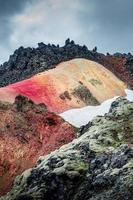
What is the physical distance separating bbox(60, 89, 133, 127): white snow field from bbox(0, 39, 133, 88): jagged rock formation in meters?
19.6

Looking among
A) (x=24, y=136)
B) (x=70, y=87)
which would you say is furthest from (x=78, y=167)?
(x=70, y=87)

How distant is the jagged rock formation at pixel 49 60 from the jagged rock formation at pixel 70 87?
4.48 meters

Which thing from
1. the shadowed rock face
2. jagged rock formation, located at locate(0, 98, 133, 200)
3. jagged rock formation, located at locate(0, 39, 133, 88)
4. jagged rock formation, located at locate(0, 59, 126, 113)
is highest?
jagged rock formation, located at locate(0, 39, 133, 88)

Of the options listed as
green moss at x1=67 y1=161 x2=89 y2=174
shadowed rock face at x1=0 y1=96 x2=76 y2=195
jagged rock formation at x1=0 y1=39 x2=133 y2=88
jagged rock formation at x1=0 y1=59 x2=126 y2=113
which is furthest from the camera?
jagged rock formation at x1=0 y1=39 x2=133 y2=88

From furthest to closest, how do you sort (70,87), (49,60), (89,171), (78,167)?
(49,60)
(70,87)
(78,167)
(89,171)

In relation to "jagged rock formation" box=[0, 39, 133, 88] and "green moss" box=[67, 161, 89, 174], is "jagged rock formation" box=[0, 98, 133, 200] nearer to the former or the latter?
"green moss" box=[67, 161, 89, 174]

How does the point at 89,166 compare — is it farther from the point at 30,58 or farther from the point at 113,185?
the point at 30,58

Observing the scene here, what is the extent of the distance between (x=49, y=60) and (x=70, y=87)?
1765 centimetres

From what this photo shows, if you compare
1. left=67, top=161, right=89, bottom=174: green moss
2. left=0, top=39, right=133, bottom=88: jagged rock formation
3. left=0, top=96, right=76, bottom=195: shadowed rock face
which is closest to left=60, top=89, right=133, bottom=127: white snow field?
left=0, top=39, right=133, bottom=88: jagged rock formation

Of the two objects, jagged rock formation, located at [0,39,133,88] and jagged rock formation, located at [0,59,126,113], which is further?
jagged rock formation, located at [0,39,133,88]

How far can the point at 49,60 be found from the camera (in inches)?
3846

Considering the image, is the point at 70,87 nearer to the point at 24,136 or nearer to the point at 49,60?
the point at 49,60

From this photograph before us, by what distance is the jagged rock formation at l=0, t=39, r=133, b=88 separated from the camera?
9781cm

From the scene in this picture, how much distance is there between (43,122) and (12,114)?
110 inches
